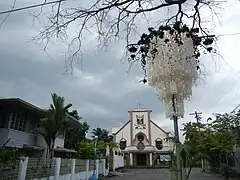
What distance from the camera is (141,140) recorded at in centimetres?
4172

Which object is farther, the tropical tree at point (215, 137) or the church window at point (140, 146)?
the church window at point (140, 146)

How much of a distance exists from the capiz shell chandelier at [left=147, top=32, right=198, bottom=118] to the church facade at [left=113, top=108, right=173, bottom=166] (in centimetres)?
3462

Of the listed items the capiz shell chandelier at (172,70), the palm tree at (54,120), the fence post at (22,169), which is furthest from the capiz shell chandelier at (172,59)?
the palm tree at (54,120)

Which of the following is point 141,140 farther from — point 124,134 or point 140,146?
point 124,134

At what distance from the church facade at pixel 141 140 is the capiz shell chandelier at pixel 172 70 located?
34.6m

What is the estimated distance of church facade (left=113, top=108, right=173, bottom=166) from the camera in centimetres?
4069

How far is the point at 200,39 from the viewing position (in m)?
3.95

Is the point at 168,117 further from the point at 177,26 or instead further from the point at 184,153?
the point at 177,26

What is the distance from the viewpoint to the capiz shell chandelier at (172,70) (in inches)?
190

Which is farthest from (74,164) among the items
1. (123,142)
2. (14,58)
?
(123,142)

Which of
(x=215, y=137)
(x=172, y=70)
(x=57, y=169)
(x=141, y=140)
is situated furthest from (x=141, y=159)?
(x=172, y=70)

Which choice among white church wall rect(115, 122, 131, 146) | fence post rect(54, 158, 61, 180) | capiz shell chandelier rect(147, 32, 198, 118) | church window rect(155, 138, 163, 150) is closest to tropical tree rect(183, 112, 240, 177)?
fence post rect(54, 158, 61, 180)

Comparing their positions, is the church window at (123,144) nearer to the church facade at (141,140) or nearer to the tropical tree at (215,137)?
the church facade at (141,140)

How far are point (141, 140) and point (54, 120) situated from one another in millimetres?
26506
